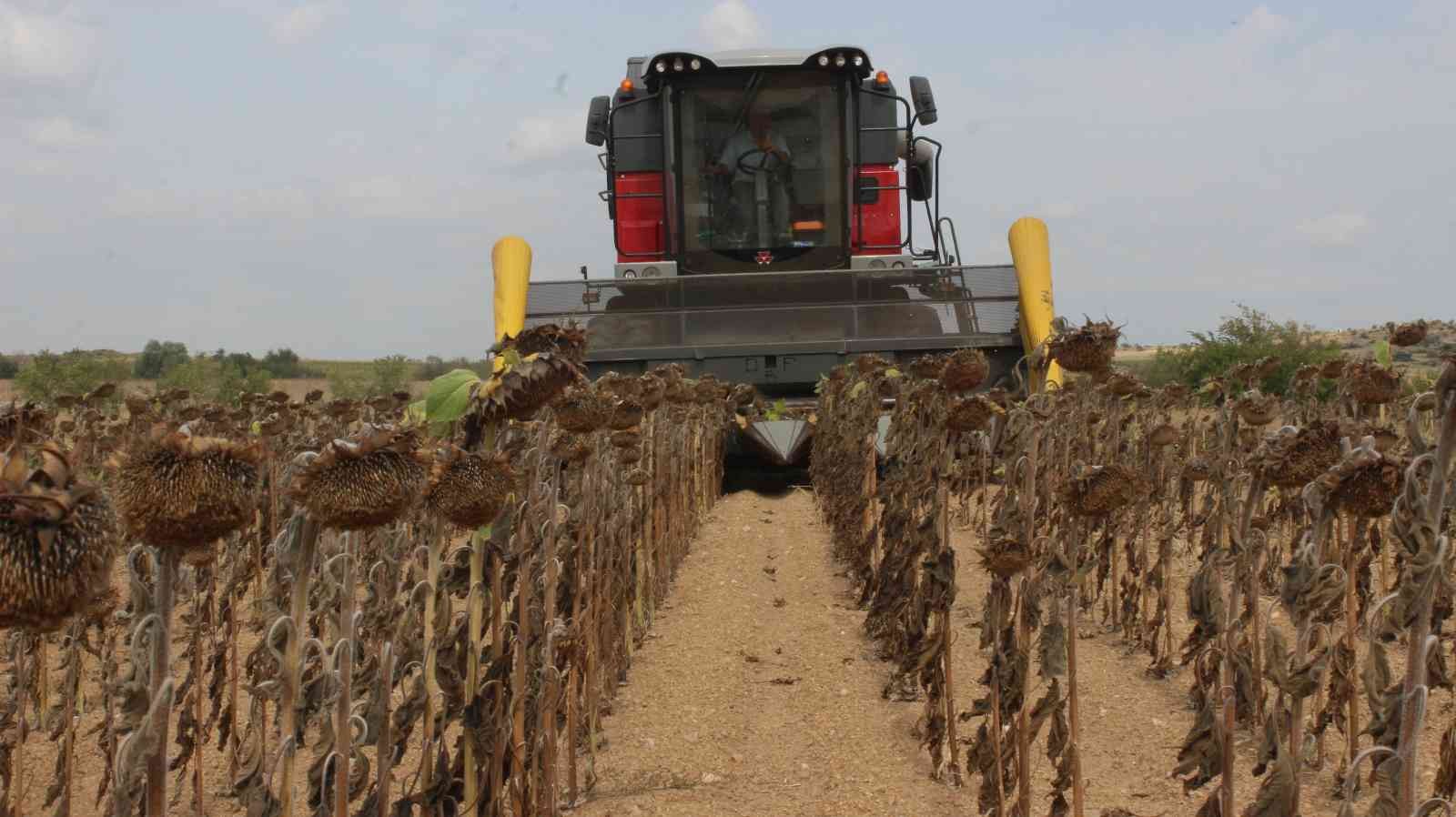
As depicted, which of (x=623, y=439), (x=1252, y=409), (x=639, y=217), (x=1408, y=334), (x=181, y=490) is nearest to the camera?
(x=181, y=490)

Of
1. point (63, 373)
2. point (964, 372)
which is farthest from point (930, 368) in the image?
point (63, 373)

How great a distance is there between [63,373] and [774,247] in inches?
379

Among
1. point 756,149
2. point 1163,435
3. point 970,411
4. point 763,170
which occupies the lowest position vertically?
point 1163,435

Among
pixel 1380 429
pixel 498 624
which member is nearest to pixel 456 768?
pixel 498 624

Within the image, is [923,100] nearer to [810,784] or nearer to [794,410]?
[794,410]

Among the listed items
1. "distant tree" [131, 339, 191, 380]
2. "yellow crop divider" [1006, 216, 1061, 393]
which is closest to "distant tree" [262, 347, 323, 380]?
"distant tree" [131, 339, 191, 380]

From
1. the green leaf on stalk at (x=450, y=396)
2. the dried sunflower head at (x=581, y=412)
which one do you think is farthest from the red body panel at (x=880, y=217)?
the green leaf on stalk at (x=450, y=396)

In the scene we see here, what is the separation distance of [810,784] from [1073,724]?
1.62 m

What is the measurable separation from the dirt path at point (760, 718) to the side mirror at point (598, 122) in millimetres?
6142

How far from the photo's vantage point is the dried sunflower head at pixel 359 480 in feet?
7.70

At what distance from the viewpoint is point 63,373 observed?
17.8 meters

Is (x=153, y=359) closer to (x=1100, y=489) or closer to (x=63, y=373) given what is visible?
(x=63, y=373)

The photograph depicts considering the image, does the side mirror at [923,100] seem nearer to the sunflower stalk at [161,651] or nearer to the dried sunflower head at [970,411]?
the dried sunflower head at [970,411]

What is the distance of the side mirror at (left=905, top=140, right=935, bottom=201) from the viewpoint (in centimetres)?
1423
